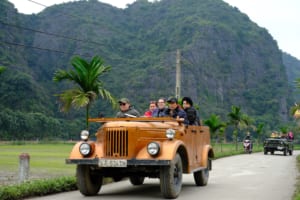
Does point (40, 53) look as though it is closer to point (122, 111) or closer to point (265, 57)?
point (265, 57)

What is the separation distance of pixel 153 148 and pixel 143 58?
114006 millimetres

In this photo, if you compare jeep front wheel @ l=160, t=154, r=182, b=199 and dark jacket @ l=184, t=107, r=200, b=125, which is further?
dark jacket @ l=184, t=107, r=200, b=125

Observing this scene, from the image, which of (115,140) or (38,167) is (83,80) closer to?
(115,140)

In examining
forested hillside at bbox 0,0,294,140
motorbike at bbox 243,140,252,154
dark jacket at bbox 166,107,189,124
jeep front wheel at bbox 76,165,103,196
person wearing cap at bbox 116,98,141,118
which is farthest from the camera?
forested hillside at bbox 0,0,294,140

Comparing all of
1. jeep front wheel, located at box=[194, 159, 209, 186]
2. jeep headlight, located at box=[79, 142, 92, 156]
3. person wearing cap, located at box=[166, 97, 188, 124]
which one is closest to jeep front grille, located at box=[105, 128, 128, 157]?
jeep headlight, located at box=[79, 142, 92, 156]

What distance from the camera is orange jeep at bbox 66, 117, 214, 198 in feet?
31.8

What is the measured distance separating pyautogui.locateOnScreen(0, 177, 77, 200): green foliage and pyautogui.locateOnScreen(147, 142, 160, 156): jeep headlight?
256cm

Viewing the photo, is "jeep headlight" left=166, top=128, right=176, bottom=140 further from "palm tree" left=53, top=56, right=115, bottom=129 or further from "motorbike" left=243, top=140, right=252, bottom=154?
"motorbike" left=243, top=140, right=252, bottom=154

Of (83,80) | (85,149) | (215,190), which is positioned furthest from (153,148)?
(83,80)

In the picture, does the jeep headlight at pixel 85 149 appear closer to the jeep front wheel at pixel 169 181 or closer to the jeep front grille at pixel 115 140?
the jeep front grille at pixel 115 140

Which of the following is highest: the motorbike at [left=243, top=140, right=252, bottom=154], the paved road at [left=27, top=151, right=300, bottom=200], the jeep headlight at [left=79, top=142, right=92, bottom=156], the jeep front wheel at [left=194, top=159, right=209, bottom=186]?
the jeep headlight at [left=79, top=142, right=92, bottom=156]

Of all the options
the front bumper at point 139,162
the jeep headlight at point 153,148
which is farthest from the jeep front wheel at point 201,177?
the front bumper at point 139,162

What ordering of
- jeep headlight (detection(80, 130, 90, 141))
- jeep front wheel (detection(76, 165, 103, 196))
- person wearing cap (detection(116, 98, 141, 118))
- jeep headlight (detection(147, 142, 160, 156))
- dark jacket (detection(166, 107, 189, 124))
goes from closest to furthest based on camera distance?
jeep headlight (detection(147, 142, 160, 156)), jeep front wheel (detection(76, 165, 103, 196)), jeep headlight (detection(80, 130, 90, 141)), dark jacket (detection(166, 107, 189, 124)), person wearing cap (detection(116, 98, 141, 118))

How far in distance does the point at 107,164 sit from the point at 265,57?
17113 centimetres
